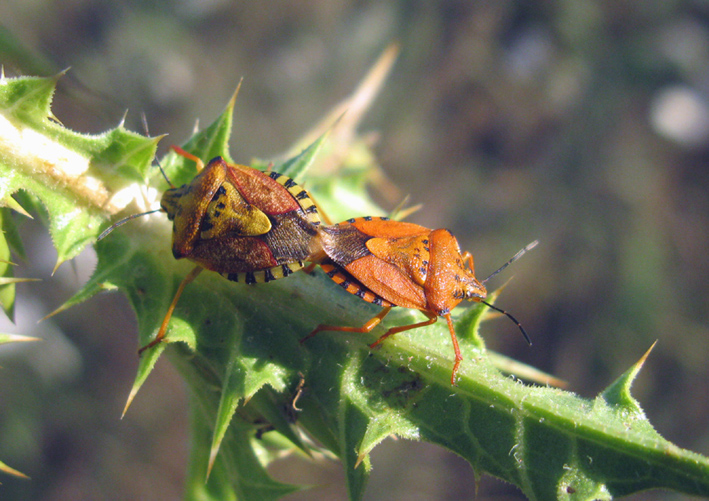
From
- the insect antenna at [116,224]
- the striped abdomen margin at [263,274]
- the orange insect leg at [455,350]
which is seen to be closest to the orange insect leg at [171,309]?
the striped abdomen margin at [263,274]

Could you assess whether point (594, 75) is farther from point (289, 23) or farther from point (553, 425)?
point (553, 425)

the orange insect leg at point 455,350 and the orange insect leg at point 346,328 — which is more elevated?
the orange insect leg at point 346,328

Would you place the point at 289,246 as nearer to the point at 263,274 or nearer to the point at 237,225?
the point at 263,274

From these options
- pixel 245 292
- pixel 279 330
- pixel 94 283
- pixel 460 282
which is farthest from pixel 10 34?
pixel 460 282

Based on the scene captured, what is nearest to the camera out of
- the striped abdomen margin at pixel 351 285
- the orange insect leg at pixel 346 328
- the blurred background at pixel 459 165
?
the orange insect leg at pixel 346 328

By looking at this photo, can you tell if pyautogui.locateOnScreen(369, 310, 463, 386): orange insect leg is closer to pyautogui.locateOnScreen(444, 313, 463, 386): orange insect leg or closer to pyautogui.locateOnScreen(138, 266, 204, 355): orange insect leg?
pyautogui.locateOnScreen(444, 313, 463, 386): orange insect leg

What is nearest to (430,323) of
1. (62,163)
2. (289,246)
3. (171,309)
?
(289,246)

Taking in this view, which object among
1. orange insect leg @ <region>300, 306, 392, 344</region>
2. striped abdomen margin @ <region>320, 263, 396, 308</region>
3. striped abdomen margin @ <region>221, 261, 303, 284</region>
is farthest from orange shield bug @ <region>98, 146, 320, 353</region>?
orange insect leg @ <region>300, 306, 392, 344</region>

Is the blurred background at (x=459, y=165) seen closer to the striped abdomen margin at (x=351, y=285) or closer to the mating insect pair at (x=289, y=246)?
the mating insect pair at (x=289, y=246)
